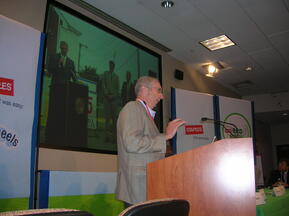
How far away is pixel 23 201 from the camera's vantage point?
2.17 m

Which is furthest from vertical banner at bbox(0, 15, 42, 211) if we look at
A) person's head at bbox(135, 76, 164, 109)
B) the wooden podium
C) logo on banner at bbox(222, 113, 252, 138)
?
logo on banner at bbox(222, 113, 252, 138)

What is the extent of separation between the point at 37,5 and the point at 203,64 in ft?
11.3

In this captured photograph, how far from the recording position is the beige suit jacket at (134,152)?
174 cm

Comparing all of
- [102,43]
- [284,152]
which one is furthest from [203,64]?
[284,152]

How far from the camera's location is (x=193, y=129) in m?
A: 4.68

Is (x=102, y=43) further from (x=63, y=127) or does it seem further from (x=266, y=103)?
(x=266, y=103)

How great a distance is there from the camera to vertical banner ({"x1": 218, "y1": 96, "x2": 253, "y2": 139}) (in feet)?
17.0

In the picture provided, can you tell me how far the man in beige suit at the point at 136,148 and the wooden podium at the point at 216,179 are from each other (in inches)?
7.6

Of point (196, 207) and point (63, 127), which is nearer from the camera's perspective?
point (196, 207)

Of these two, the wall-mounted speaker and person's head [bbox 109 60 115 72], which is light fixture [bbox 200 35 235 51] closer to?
the wall-mounted speaker

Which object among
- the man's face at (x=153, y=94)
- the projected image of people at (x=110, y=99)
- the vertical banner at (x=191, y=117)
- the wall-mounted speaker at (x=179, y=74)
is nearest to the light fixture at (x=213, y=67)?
the wall-mounted speaker at (x=179, y=74)

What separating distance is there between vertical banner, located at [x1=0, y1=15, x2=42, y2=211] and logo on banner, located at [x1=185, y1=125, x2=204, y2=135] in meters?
2.75

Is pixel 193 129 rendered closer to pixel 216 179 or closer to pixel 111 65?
pixel 111 65

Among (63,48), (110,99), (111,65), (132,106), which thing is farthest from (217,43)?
(132,106)
